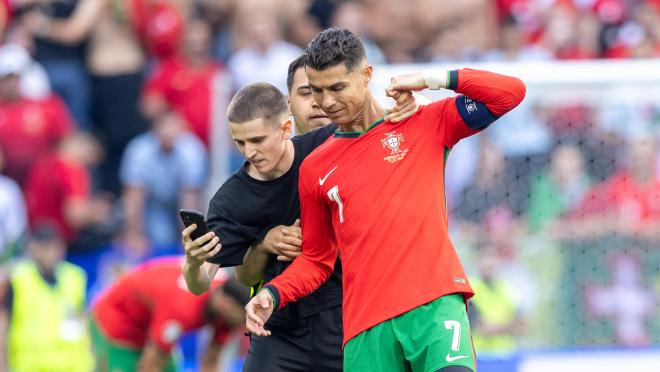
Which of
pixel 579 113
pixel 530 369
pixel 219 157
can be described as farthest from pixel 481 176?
pixel 219 157

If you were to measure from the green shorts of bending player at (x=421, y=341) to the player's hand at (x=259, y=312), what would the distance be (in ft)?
1.28

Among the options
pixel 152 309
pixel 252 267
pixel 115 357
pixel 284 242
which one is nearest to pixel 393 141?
pixel 284 242

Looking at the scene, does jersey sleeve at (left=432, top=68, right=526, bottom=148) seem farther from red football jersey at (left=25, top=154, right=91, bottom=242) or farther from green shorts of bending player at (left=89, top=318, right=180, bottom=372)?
red football jersey at (left=25, top=154, right=91, bottom=242)

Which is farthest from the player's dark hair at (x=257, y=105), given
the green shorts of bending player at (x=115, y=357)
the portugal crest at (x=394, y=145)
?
the green shorts of bending player at (x=115, y=357)

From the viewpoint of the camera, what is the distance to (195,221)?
17.9 feet

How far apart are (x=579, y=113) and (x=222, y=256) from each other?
4411 mm

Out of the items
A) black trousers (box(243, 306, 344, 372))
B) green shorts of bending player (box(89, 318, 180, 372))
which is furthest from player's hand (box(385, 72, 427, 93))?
green shorts of bending player (box(89, 318, 180, 372))

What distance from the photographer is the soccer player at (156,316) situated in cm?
891

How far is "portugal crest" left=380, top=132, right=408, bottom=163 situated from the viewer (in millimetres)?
5398

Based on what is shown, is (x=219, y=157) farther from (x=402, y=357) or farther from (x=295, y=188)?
(x=402, y=357)

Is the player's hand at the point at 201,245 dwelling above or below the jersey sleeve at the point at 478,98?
below

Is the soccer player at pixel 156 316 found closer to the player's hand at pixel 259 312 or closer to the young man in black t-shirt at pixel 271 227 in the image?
the young man in black t-shirt at pixel 271 227

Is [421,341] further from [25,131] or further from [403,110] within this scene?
[25,131]

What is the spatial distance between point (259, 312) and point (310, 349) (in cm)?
69
